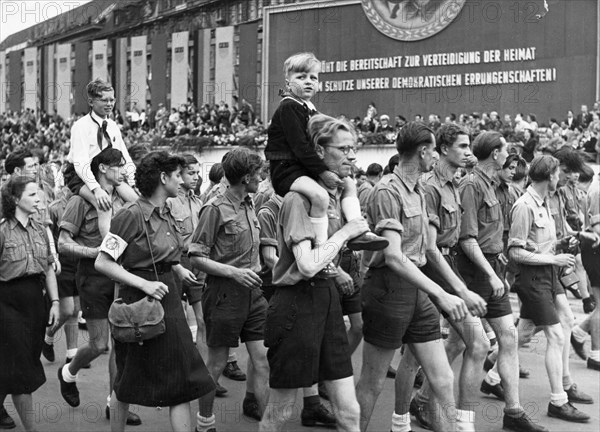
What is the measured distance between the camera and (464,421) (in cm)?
563

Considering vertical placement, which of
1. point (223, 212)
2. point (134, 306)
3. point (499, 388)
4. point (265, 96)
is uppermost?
point (265, 96)

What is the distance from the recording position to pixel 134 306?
4.73m

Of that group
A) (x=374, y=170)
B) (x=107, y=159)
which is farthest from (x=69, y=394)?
(x=374, y=170)

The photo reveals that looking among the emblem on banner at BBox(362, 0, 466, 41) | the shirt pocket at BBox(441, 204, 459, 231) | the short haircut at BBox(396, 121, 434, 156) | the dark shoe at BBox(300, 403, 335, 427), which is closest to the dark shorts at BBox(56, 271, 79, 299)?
the dark shoe at BBox(300, 403, 335, 427)

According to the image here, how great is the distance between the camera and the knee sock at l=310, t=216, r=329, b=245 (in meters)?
4.60

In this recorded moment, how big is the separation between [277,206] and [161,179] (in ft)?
7.02

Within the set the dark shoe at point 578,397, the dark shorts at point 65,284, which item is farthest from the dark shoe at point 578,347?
the dark shorts at point 65,284

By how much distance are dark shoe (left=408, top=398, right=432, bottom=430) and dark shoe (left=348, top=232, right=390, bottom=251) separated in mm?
2350

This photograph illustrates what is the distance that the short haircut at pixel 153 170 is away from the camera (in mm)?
5023

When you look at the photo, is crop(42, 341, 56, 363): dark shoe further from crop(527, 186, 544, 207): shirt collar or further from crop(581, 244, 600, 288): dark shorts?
crop(581, 244, 600, 288): dark shorts

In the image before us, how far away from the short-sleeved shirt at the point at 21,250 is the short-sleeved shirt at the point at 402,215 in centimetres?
223

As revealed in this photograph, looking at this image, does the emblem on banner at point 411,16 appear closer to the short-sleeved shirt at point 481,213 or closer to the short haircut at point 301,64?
the short-sleeved shirt at point 481,213

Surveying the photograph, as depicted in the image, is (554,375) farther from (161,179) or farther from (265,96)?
(265,96)

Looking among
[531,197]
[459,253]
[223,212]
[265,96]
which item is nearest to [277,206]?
[223,212]
